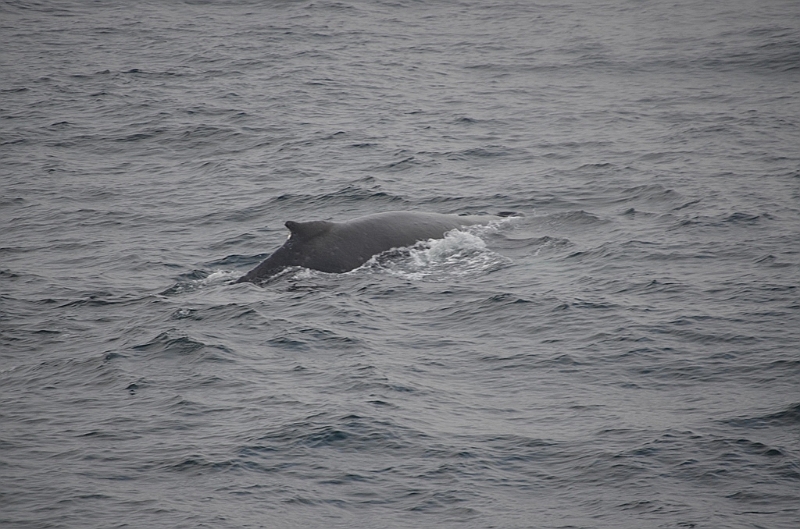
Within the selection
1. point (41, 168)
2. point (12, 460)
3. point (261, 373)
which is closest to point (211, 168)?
point (41, 168)

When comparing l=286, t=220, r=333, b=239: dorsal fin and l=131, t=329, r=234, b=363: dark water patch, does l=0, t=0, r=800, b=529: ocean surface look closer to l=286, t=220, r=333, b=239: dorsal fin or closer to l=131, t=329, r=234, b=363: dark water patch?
l=131, t=329, r=234, b=363: dark water patch

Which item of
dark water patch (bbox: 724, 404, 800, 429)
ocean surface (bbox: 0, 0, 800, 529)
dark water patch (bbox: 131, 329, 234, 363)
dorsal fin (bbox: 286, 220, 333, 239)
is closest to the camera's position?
ocean surface (bbox: 0, 0, 800, 529)

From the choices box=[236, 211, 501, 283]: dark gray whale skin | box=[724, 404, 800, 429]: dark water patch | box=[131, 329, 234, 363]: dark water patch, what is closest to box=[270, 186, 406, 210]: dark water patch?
box=[236, 211, 501, 283]: dark gray whale skin

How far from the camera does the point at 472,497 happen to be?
10344 millimetres

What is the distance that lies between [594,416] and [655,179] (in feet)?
37.5

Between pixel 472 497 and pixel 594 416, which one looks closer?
pixel 472 497

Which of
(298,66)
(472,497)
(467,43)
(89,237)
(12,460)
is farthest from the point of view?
(467,43)

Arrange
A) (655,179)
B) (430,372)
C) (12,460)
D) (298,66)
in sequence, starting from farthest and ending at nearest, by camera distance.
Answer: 1. (298,66)
2. (655,179)
3. (430,372)
4. (12,460)

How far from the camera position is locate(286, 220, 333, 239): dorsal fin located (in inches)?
643

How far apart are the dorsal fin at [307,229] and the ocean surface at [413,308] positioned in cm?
67

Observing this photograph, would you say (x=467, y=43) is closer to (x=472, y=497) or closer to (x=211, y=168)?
(x=211, y=168)

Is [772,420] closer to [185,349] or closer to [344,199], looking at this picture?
[185,349]

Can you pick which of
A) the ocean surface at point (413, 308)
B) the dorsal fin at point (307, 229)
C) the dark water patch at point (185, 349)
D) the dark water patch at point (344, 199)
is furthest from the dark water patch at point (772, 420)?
the dark water patch at point (344, 199)

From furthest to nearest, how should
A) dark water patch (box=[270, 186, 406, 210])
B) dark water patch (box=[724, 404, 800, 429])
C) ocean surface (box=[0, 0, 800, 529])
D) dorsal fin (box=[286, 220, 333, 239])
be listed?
dark water patch (box=[270, 186, 406, 210]) < dorsal fin (box=[286, 220, 333, 239]) < dark water patch (box=[724, 404, 800, 429]) < ocean surface (box=[0, 0, 800, 529])
